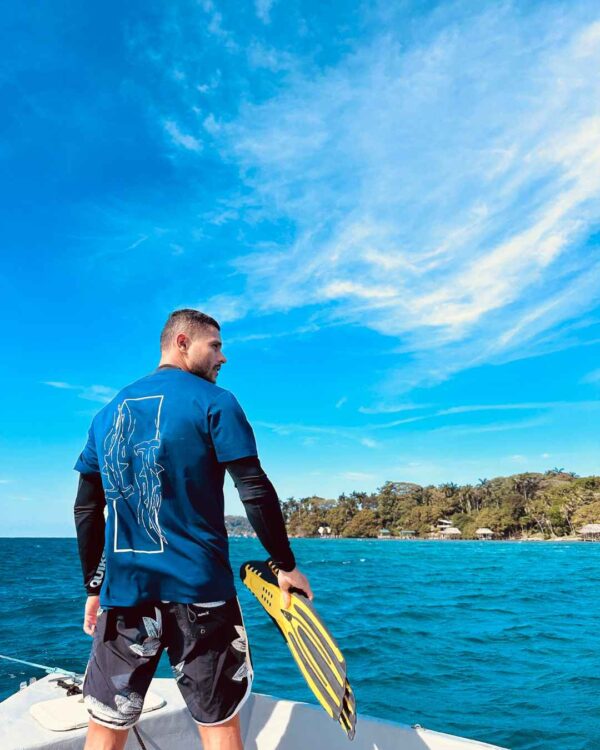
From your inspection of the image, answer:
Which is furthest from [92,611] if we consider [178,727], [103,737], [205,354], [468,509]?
[468,509]

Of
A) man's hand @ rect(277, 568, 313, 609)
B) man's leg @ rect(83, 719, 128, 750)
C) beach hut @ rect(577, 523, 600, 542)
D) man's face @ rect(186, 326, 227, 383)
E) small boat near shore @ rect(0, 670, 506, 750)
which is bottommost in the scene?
small boat near shore @ rect(0, 670, 506, 750)

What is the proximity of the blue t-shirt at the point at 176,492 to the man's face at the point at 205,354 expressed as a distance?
0.17 m

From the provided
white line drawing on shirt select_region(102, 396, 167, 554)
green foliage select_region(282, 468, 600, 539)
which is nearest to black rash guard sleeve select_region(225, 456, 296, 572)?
white line drawing on shirt select_region(102, 396, 167, 554)

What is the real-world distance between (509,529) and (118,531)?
129 metres

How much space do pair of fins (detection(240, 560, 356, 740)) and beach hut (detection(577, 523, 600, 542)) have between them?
113511mm

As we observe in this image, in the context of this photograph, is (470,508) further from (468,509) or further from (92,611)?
(92,611)

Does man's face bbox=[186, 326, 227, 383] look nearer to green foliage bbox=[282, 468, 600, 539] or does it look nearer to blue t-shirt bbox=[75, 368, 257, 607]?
blue t-shirt bbox=[75, 368, 257, 607]

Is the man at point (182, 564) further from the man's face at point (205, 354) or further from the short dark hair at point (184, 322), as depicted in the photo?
the short dark hair at point (184, 322)

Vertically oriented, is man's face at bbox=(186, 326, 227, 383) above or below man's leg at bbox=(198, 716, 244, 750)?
above

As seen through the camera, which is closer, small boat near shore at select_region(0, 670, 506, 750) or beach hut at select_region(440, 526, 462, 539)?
small boat near shore at select_region(0, 670, 506, 750)

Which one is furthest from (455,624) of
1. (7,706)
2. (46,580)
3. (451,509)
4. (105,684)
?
(451,509)

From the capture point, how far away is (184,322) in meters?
2.31

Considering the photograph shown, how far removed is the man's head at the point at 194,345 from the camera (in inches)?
89.7

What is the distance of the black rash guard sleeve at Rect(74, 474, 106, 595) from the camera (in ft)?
7.79
